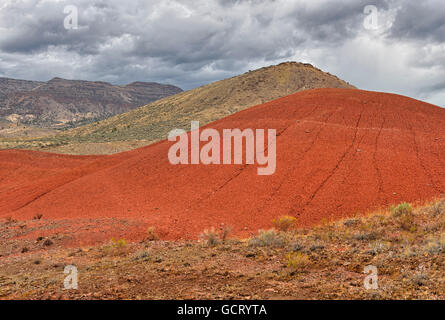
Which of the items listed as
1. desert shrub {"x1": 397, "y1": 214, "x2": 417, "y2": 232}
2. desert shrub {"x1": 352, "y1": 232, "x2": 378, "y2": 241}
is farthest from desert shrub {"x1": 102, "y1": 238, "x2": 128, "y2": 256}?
desert shrub {"x1": 397, "y1": 214, "x2": 417, "y2": 232}

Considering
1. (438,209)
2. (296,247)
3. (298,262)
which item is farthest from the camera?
(438,209)

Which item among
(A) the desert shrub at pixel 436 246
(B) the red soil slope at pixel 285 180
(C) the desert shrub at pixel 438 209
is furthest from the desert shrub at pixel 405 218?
(B) the red soil slope at pixel 285 180

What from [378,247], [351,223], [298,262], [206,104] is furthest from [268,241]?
[206,104]

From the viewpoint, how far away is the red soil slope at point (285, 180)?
1337 centimetres

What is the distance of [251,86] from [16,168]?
181ft

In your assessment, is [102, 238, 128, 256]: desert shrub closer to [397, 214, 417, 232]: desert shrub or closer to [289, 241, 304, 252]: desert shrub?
[289, 241, 304, 252]: desert shrub

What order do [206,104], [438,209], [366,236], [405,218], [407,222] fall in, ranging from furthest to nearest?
1. [206,104]
2. [438,209]
3. [405,218]
4. [407,222]
5. [366,236]

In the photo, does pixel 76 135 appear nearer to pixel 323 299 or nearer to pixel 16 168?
pixel 16 168

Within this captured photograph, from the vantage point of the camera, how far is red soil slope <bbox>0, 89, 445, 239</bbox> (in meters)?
13.4

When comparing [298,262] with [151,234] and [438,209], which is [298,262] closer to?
[438,209]

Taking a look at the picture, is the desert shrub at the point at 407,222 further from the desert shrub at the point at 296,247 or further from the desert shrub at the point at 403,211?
the desert shrub at the point at 296,247

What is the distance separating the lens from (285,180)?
15.6m

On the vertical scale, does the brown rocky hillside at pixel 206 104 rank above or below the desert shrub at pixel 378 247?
above

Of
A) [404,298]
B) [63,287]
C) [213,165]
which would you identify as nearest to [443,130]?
[213,165]
